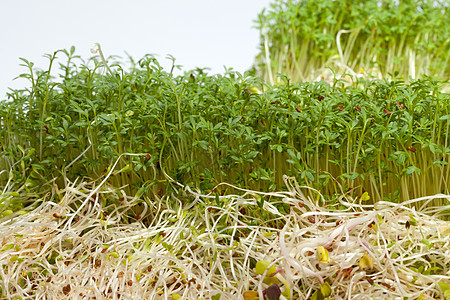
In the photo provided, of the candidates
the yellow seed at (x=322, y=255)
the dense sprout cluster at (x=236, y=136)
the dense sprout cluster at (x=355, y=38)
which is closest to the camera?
the yellow seed at (x=322, y=255)

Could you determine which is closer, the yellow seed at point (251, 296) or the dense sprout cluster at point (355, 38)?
the yellow seed at point (251, 296)

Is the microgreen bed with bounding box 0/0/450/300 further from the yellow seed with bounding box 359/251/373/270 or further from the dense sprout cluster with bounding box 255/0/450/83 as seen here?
the dense sprout cluster with bounding box 255/0/450/83

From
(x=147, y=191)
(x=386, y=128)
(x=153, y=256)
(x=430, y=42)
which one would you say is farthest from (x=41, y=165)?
(x=430, y=42)

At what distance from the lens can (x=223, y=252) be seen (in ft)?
4.50

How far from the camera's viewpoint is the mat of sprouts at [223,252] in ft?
3.89

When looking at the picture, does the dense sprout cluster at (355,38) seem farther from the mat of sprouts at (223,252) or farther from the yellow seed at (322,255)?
the yellow seed at (322,255)

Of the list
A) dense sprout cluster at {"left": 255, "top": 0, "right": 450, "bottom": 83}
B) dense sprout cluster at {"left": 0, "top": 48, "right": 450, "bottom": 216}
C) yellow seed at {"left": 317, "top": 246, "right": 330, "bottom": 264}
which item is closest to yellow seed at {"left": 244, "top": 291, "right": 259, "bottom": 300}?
yellow seed at {"left": 317, "top": 246, "right": 330, "bottom": 264}

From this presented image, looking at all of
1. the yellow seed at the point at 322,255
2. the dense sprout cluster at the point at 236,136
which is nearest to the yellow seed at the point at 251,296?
the yellow seed at the point at 322,255

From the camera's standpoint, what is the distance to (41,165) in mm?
1520

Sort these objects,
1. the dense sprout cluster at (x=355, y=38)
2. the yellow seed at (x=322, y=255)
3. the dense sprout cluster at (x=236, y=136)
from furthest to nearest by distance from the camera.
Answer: the dense sprout cluster at (x=355, y=38)
the dense sprout cluster at (x=236, y=136)
the yellow seed at (x=322, y=255)

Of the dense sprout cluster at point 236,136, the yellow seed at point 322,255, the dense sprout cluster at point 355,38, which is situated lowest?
the yellow seed at point 322,255

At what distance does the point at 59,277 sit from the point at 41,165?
0.43 metres

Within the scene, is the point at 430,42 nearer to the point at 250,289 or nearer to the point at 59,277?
the point at 250,289

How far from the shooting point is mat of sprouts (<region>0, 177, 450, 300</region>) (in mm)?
1186
